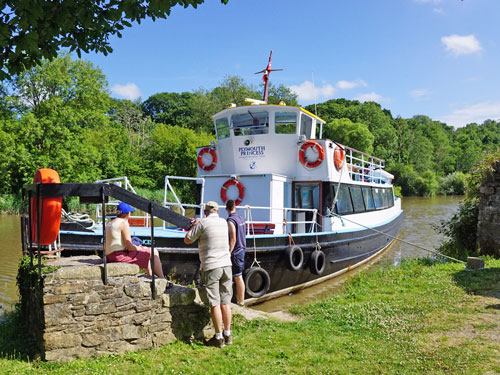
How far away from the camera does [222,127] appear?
1176 centimetres

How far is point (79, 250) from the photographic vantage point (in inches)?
287

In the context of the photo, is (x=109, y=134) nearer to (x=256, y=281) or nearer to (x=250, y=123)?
(x=250, y=123)

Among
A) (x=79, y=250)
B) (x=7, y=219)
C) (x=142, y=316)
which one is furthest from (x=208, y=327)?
(x=7, y=219)

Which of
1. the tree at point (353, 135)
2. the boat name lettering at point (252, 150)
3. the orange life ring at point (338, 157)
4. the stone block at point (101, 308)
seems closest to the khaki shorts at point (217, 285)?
the stone block at point (101, 308)

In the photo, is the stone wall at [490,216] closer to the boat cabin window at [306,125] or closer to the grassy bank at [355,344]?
the grassy bank at [355,344]

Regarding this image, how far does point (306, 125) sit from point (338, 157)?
1.31 meters

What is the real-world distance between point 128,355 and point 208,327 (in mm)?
1117

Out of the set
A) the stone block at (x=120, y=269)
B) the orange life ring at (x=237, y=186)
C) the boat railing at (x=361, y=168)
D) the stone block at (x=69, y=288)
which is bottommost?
the stone block at (x=69, y=288)

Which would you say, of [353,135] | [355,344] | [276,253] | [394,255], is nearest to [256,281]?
[276,253]

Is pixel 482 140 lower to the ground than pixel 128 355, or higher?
higher

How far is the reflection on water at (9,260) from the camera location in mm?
9110

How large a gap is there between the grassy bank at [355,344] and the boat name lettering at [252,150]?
523cm

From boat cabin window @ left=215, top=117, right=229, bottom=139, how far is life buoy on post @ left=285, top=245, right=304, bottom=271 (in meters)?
4.20

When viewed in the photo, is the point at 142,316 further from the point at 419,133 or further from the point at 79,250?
the point at 419,133
